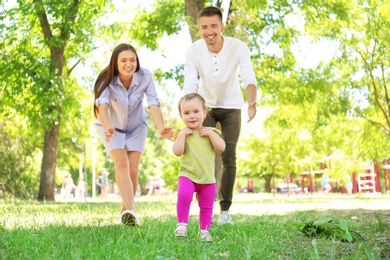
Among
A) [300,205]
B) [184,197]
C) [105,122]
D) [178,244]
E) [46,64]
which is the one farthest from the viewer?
[46,64]

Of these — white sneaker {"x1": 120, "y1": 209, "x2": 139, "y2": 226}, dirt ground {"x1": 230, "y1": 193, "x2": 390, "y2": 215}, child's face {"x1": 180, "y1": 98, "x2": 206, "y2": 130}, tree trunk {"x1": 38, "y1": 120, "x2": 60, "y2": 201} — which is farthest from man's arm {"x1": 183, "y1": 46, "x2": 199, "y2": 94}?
tree trunk {"x1": 38, "y1": 120, "x2": 60, "y2": 201}

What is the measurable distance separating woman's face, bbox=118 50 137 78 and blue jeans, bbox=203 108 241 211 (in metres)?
0.96

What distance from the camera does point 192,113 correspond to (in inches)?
206

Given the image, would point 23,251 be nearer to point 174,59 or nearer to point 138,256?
point 138,256

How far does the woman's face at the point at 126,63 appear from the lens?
6.54m

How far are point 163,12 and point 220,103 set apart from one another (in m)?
12.2

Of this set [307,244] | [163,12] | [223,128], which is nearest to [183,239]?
[307,244]

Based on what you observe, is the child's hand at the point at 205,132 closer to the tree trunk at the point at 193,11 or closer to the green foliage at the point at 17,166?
the tree trunk at the point at 193,11

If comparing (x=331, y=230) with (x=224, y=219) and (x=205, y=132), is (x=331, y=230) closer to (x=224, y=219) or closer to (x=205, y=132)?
(x=205, y=132)

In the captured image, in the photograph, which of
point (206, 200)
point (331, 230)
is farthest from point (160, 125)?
point (331, 230)

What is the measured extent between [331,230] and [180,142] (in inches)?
56.8

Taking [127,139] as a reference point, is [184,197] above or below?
below

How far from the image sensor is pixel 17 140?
99.1 ft

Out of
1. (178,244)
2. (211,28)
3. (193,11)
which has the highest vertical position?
(193,11)
